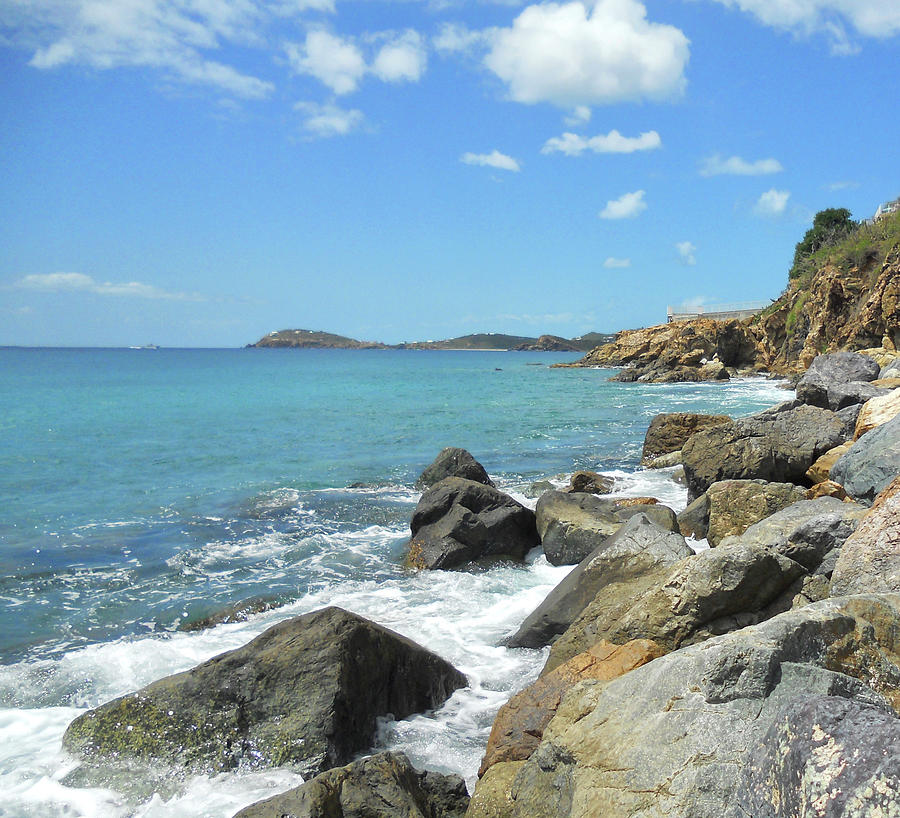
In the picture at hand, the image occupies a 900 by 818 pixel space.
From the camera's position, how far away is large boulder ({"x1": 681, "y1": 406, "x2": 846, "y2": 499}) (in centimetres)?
1259

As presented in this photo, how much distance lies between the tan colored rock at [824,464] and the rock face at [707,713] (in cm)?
771

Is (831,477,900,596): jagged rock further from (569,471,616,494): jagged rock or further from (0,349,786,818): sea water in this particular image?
(569,471,616,494): jagged rock

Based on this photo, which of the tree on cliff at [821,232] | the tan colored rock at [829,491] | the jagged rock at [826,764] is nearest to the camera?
the jagged rock at [826,764]

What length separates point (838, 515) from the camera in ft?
21.3

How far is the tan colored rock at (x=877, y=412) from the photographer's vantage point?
10922mm

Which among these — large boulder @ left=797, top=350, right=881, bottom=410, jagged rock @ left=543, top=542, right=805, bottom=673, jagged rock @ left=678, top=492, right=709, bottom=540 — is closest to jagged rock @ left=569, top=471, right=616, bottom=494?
jagged rock @ left=678, top=492, right=709, bottom=540

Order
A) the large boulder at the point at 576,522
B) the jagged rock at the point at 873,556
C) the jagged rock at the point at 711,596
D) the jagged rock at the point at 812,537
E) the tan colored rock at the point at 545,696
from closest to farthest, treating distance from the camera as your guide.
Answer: the jagged rock at the point at 873,556
the tan colored rock at the point at 545,696
the jagged rock at the point at 711,596
the jagged rock at the point at 812,537
the large boulder at the point at 576,522

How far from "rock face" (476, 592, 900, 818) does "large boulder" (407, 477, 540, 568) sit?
24.4ft

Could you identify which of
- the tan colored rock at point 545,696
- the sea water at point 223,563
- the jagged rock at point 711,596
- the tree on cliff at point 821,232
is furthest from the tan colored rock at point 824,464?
the tree on cliff at point 821,232

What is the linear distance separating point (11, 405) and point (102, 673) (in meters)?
42.2

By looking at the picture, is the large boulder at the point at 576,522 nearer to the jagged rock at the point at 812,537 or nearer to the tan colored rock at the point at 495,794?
the jagged rock at the point at 812,537

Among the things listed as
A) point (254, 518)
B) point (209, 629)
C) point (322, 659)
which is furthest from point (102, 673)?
point (254, 518)

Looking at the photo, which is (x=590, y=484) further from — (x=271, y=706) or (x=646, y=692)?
(x=646, y=692)

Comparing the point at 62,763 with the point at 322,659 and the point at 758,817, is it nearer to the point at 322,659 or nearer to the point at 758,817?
the point at 322,659
